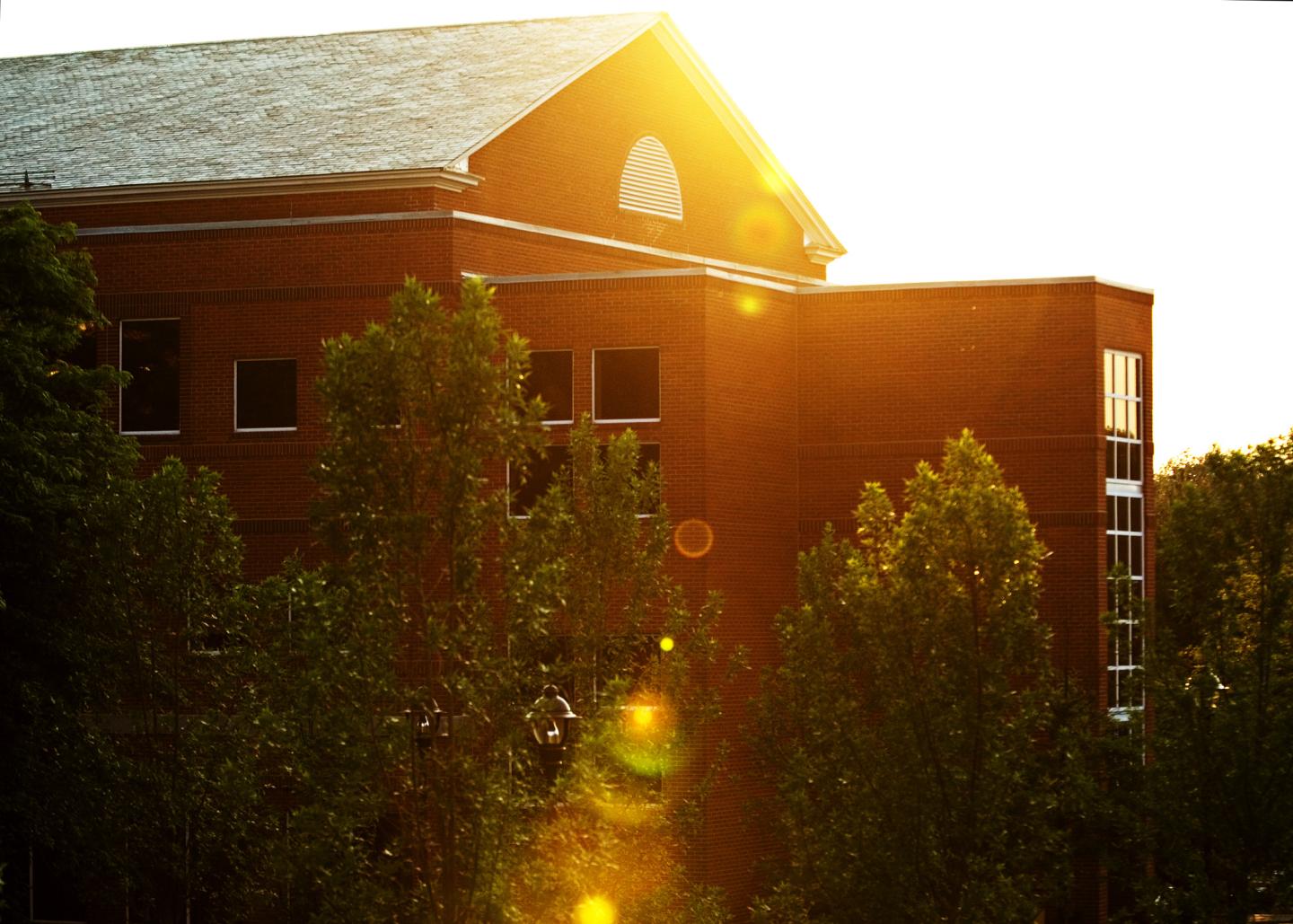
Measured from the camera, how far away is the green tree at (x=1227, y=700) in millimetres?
27531

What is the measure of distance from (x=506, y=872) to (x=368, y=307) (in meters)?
15.9

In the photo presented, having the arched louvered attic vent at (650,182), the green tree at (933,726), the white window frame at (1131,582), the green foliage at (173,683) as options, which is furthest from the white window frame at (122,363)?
the white window frame at (1131,582)

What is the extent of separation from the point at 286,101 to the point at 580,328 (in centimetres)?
875

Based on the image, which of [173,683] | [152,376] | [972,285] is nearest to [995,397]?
[972,285]

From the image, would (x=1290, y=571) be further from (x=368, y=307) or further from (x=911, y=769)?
(x=368, y=307)

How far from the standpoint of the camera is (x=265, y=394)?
3434cm

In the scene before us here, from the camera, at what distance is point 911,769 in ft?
81.1

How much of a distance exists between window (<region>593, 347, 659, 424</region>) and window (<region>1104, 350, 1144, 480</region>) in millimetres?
7423

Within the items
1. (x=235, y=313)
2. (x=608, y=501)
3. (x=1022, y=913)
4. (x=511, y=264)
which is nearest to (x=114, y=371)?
(x=235, y=313)

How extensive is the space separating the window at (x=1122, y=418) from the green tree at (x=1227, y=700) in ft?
10.5

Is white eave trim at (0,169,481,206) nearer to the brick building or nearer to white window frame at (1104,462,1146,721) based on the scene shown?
the brick building

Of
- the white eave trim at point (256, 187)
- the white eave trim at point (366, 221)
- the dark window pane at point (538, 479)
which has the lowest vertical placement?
the dark window pane at point (538, 479)

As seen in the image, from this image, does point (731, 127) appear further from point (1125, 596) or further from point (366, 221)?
point (1125, 596)

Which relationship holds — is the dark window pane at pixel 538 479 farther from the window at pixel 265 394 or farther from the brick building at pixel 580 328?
the window at pixel 265 394
